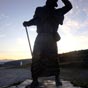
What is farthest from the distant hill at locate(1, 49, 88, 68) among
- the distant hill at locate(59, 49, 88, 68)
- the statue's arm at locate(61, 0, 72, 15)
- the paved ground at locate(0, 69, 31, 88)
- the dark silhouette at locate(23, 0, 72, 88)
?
the statue's arm at locate(61, 0, 72, 15)

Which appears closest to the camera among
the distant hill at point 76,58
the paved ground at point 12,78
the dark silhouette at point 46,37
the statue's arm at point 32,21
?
the dark silhouette at point 46,37

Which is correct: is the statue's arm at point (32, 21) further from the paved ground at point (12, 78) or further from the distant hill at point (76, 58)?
the distant hill at point (76, 58)

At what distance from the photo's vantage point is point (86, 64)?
1820 cm

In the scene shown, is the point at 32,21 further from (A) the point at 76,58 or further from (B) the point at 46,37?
(A) the point at 76,58

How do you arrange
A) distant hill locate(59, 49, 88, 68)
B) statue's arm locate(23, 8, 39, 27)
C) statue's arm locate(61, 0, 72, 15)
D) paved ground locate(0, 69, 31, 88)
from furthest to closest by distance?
distant hill locate(59, 49, 88, 68), paved ground locate(0, 69, 31, 88), statue's arm locate(23, 8, 39, 27), statue's arm locate(61, 0, 72, 15)

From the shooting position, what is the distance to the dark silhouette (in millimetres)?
7836

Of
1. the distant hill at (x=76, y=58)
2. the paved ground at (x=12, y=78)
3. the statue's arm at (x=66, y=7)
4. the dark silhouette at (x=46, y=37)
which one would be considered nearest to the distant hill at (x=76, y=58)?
the distant hill at (x=76, y=58)

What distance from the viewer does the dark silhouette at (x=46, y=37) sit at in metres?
7.84

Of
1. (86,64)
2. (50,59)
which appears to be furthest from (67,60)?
(50,59)

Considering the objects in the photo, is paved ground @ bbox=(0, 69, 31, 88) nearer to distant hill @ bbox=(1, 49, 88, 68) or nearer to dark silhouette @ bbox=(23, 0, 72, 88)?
dark silhouette @ bbox=(23, 0, 72, 88)

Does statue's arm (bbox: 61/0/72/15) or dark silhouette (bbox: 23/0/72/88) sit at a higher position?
statue's arm (bbox: 61/0/72/15)

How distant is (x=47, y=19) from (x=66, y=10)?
2.03 ft

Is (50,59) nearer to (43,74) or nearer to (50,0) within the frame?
(43,74)

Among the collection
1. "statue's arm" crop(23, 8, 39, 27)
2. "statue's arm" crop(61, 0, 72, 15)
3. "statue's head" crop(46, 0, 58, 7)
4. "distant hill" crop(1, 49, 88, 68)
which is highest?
"statue's head" crop(46, 0, 58, 7)
